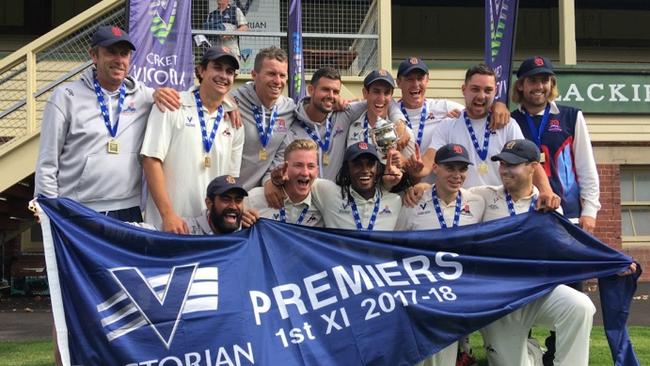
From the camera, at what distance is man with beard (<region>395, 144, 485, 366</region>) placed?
531 centimetres

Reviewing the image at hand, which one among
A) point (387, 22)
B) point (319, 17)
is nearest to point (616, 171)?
point (387, 22)

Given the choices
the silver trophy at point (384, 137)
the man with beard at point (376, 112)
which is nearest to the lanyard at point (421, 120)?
the man with beard at point (376, 112)

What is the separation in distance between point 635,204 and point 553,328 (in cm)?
1118

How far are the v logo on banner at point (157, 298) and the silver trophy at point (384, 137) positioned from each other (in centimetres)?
164

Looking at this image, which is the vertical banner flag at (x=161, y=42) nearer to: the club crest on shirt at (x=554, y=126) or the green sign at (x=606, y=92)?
the club crest on shirt at (x=554, y=126)

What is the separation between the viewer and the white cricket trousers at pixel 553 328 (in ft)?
16.9

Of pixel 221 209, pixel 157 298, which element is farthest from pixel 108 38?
pixel 157 298

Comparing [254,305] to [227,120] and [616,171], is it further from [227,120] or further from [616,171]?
[616,171]

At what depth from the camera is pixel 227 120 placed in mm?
5473

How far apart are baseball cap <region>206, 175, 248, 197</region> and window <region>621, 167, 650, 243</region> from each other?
12389 mm

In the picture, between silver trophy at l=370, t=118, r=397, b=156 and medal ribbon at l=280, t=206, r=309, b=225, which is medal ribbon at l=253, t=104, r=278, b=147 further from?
silver trophy at l=370, t=118, r=397, b=156

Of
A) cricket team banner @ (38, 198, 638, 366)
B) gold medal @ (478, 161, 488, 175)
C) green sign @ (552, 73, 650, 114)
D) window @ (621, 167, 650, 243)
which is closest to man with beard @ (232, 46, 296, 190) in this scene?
cricket team banner @ (38, 198, 638, 366)

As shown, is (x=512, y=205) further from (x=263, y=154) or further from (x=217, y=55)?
(x=217, y=55)

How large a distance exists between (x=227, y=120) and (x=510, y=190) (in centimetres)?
207
